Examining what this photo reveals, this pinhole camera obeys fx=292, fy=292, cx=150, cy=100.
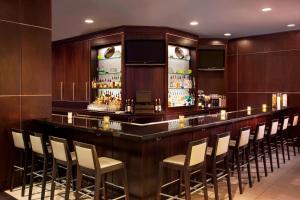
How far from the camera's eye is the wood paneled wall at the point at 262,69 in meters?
6.94

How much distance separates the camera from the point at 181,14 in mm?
5320

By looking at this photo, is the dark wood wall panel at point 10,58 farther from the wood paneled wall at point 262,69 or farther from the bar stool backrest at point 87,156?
the wood paneled wall at point 262,69

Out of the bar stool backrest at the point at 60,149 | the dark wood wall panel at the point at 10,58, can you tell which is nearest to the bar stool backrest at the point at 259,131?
the bar stool backrest at the point at 60,149

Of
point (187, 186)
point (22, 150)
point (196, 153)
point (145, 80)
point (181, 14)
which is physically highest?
point (181, 14)

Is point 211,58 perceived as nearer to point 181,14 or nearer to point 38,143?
point 181,14

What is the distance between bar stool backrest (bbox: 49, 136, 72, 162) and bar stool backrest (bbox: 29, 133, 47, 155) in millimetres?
A: 266

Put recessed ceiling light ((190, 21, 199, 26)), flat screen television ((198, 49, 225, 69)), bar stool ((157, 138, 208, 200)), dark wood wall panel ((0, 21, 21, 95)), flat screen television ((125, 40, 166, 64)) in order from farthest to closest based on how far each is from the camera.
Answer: flat screen television ((198, 49, 225, 69)) < flat screen television ((125, 40, 166, 64)) < recessed ceiling light ((190, 21, 199, 26)) < dark wood wall panel ((0, 21, 21, 95)) < bar stool ((157, 138, 208, 200))

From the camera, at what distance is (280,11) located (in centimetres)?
515

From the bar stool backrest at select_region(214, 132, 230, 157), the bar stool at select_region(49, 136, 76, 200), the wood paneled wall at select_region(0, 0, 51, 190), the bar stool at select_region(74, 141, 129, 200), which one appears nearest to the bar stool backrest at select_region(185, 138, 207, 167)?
the bar stool backrest at select_region(214, 132, 230, 157)

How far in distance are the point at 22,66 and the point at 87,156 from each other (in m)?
2.00

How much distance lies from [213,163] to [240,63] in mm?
5087

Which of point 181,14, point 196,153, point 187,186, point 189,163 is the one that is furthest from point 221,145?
point 181,14

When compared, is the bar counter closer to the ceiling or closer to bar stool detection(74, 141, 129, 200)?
bar stool detection(74, 141, 129, 200)

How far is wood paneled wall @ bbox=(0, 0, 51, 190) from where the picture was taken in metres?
3.92
